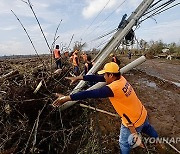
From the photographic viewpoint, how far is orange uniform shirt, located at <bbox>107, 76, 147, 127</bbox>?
3.74m

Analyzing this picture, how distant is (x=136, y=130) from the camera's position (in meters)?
3.98

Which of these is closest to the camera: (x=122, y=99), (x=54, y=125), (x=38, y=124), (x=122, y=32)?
(x=122, y=99)

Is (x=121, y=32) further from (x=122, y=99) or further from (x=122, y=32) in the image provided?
(x=122, y=99)

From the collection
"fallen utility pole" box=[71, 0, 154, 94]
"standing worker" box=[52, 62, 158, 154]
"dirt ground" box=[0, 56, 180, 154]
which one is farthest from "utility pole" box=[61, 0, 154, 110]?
"standing worker" box=[52, 62, 158, 154]

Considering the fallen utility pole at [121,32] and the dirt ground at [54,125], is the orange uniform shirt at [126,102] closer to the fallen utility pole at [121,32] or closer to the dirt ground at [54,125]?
the dirt ground at [54,125]

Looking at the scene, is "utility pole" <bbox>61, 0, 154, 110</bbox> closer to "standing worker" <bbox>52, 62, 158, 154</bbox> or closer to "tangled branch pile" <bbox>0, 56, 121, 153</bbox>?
"tangled branch pile" <bbox>0, 56, 121, 153</bbox>

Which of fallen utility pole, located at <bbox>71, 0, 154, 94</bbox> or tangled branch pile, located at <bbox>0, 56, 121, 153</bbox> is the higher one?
fallen utility pole, located at <bbox>71, 0, 154, 94</bbox>

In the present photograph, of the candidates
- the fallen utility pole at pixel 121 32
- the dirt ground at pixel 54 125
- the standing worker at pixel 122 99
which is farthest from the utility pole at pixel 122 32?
the standing worker at pixel 122 99

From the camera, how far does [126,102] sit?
385 centimetres

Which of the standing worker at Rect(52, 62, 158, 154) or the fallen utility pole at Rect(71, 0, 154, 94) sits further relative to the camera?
the fallen utility pole at Rect(71, 0, 154, 94)

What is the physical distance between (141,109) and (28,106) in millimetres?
2506

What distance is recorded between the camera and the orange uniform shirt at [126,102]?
12.3ft

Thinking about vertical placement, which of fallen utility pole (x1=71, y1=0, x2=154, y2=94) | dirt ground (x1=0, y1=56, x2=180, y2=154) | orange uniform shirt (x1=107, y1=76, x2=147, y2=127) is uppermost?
fallen utility pole (x1=71, y1=0, x2=154, y2=94)

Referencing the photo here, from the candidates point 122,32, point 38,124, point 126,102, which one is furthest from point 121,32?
point 38,124
